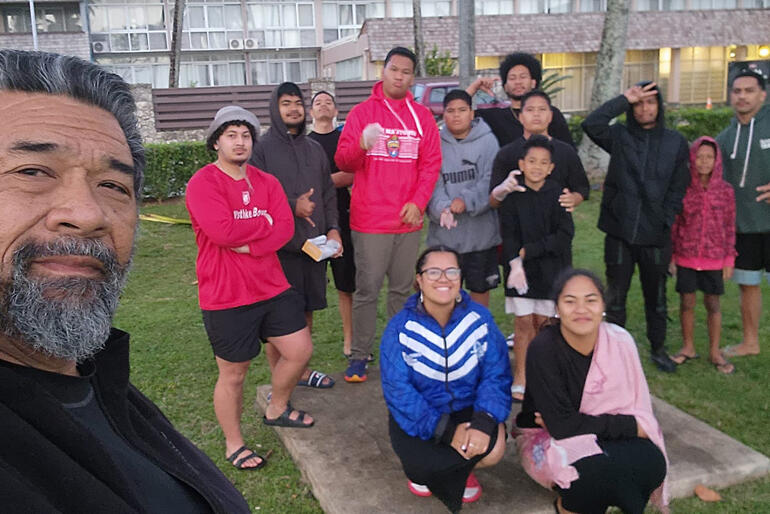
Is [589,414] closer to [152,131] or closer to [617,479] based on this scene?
[617,479]

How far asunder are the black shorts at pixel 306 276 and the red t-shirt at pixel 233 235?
60cm

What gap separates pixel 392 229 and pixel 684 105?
2784 cm

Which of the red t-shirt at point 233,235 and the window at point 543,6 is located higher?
the window at point 543,6

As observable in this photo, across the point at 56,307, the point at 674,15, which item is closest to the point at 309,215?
the point at 56,307

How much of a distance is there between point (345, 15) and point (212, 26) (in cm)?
617

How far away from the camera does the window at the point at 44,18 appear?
1100 inches

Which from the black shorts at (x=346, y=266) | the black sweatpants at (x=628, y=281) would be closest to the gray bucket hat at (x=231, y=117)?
the black shorts at (x=346, y=266)

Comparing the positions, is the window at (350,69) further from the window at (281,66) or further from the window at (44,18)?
the window at (44,18)

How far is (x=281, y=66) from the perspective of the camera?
31.2 m

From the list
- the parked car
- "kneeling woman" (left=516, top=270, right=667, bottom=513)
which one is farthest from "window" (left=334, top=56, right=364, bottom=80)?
"kneeling woman" (left=516, top=270, right=667, bottom=513)

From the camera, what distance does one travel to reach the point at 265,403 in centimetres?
417

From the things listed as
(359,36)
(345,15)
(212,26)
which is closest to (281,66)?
(212,26)

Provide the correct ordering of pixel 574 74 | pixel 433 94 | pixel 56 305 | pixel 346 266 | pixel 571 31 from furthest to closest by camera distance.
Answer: pixel 574 74, pixel 571 31, pixel 433 94, pixel 346 266, pixel 56 305

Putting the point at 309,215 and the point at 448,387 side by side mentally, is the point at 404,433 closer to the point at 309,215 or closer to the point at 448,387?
the point at 448,387
